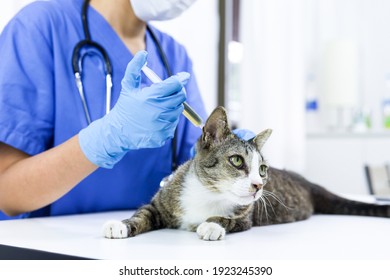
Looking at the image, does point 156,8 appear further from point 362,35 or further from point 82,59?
point 362,35

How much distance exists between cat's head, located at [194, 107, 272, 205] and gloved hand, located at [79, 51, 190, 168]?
0.08 m

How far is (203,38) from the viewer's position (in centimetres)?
261

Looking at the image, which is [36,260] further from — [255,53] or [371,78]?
[371,78]

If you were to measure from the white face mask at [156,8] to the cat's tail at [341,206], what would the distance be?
0.66 m

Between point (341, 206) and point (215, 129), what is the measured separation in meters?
0.51

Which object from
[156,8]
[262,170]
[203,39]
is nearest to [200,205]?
[262,170]

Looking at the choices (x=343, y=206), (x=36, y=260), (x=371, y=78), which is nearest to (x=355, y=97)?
(x=371, y=78)

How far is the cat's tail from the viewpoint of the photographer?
113 cm

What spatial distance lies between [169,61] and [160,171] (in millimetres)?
370

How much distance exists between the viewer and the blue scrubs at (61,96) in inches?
39.8

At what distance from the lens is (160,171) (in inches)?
49.6

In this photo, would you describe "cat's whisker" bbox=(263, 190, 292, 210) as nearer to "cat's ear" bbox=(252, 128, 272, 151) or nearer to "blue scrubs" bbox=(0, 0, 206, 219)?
"cat's ear" bbox=(252, 128, 272, 151)

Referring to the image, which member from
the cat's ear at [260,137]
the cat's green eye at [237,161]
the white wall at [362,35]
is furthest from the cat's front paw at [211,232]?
the white wall at [362,35]

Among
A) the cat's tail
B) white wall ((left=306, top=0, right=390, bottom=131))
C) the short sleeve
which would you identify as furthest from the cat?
white wall ((left=306, top=0, right=390, bottom=131))
